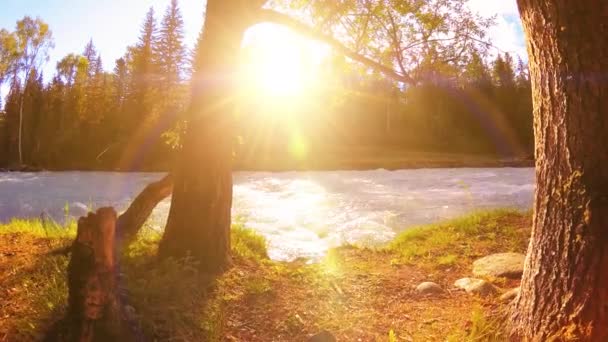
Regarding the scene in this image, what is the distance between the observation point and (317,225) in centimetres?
1199

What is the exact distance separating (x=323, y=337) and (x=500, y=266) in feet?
10.6

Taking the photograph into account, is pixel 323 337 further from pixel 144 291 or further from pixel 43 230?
pixel 43 230

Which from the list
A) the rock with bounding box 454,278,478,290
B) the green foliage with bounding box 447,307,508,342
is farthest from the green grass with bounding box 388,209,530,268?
the green foliage with bounding box 447,307,508,342

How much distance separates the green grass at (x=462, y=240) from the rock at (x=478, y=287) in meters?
1.20

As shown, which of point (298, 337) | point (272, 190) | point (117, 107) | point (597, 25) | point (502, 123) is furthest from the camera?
point (502, 123)

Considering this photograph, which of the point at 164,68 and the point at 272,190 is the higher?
the point at 164,68

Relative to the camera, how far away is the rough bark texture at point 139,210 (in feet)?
18.7

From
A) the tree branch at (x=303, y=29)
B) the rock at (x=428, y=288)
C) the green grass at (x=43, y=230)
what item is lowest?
the rock at (x=428, y=288)

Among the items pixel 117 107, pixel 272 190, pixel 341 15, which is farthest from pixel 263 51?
pixel 117 107

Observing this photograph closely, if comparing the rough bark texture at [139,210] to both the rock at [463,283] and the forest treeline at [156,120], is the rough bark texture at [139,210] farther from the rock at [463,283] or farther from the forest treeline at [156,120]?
the forest treeline at [156,120]

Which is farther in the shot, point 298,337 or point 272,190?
point 272,190

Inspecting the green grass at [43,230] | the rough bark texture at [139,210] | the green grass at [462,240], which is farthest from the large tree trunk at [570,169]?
the green grass at [43,230]

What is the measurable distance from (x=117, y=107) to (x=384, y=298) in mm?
41441

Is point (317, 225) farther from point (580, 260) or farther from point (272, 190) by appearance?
point (580, 260)
